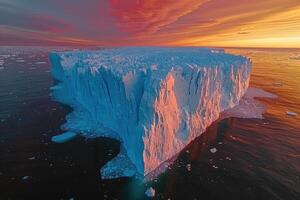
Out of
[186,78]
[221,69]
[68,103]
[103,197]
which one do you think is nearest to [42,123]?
[68,103]

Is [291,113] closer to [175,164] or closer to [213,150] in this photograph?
[213,150]

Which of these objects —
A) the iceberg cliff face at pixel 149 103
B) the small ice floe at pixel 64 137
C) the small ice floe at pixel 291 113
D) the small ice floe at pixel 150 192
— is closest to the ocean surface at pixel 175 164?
the small ice floe at pixel 150 192

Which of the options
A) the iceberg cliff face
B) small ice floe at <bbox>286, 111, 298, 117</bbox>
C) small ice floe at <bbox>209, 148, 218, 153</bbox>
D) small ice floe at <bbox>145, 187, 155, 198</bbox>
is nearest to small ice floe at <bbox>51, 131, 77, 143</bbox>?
the iceberg cliff face

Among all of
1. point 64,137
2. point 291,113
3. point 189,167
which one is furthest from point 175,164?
point 291,113

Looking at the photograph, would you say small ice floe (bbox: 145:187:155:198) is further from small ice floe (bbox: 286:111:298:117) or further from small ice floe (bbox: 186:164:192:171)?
small ice floe (bbox: 286:111:298:117)

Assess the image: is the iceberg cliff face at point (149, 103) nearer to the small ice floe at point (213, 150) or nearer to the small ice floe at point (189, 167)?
the small ice floe at point (189, 167)

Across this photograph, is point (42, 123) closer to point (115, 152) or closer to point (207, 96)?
point (115, 152)
